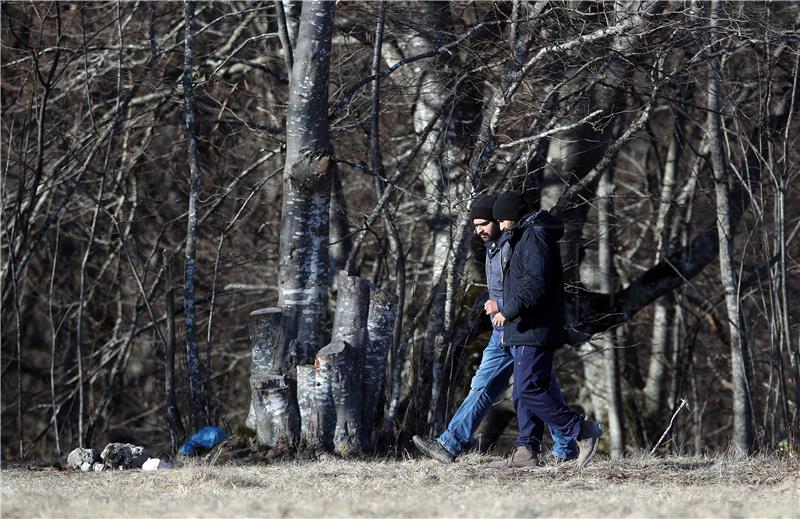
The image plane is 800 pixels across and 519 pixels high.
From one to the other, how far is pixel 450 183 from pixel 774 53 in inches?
131

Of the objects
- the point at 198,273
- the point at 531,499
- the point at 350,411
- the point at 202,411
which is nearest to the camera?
the point at 531,499

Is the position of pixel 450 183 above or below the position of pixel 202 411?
above

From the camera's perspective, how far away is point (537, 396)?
6.93 metres

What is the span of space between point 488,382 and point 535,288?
36.8 inches

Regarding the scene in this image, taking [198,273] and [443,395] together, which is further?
[198,273]

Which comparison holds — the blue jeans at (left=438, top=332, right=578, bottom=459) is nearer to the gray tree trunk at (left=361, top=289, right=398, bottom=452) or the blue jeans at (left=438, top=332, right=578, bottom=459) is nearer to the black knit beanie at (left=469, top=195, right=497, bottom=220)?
the black knit beanie at (left=469, top=195, right=497, bottom=220)

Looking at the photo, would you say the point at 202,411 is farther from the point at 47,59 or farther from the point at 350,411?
the point at 47,59

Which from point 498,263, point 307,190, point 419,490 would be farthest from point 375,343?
point 419,490

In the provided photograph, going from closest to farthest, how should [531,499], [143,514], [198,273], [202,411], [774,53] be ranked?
[143,514] → [531,499] → [202,411] → [774,53] → [198,273]

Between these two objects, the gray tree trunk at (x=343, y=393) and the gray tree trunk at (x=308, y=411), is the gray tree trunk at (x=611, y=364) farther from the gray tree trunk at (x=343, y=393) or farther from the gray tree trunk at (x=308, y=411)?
the gray tree trunk at (x=308, y=411)

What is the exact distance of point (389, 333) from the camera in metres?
8.52

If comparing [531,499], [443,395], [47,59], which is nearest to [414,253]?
[443,395]

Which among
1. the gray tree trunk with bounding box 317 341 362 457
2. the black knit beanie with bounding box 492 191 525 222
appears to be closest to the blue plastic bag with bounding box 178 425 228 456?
the gray tree trunk with bounding box 317 341 362 457

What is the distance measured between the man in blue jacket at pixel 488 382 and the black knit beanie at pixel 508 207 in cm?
14
